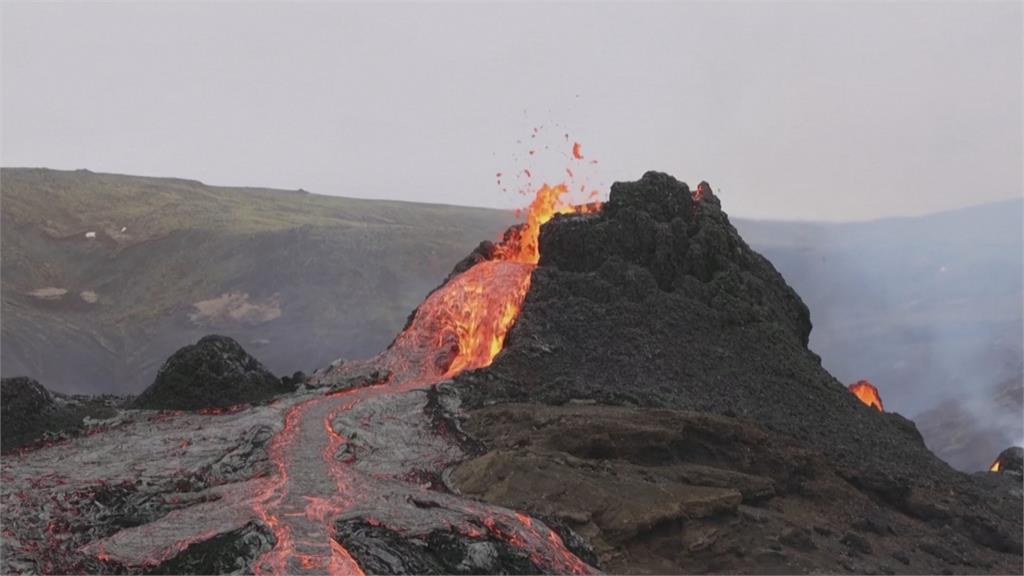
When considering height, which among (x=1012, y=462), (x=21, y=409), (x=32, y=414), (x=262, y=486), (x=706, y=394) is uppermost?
(x=706, y=394)

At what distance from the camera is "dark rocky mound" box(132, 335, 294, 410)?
29406 millimetres

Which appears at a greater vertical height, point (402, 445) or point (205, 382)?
point (402, 445)

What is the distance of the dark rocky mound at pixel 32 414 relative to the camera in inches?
1038

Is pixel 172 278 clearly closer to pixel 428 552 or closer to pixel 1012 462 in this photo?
pixel 1012 462

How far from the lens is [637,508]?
22.1m

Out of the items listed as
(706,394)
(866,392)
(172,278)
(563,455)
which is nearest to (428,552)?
(563,455)

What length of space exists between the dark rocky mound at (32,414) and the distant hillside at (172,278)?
166 feet

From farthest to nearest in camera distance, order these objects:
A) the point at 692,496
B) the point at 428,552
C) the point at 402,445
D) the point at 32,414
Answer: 1. the point at 32,414
2. the point at 402,445
3. the point at 692,496
4. the point at 428,552

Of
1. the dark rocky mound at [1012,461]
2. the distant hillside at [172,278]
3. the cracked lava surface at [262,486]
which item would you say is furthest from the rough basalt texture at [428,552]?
the distant hillside at [172,278]

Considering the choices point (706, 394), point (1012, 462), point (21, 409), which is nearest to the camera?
point (21, 409)

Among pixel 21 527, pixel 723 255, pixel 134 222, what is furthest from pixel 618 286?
pixel 134 222

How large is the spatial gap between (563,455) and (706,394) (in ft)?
27.6

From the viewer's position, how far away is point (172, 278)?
9162 centimetres

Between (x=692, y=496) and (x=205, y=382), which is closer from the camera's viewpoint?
(x=692, y=496)
